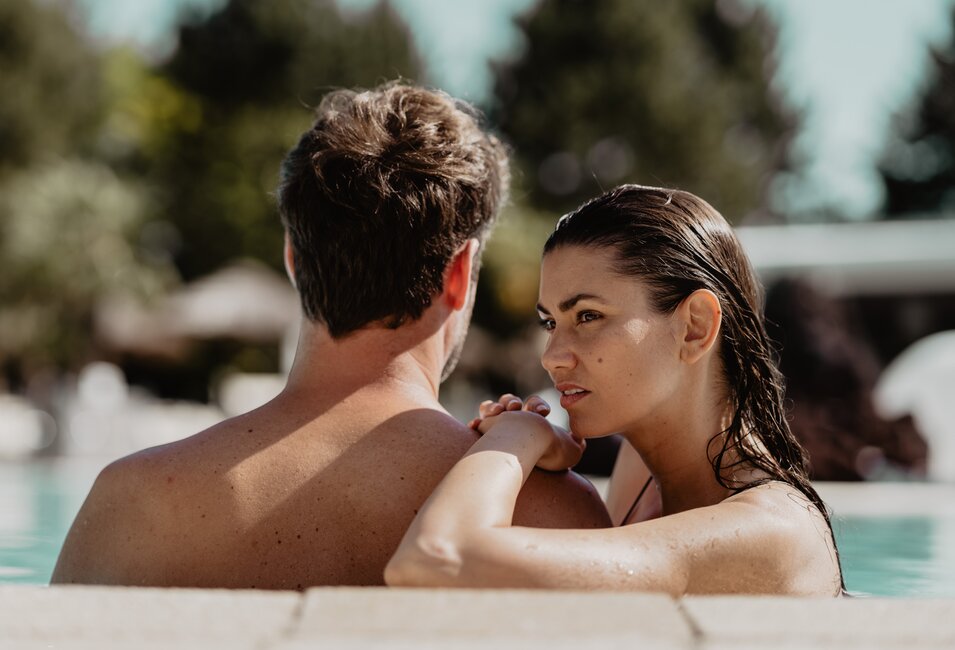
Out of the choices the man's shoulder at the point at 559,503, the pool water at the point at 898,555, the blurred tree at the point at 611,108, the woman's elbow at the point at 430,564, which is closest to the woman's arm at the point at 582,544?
the woman's elbow at the point at 430,564

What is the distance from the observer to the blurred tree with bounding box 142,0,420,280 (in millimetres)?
27781

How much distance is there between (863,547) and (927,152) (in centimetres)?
3329

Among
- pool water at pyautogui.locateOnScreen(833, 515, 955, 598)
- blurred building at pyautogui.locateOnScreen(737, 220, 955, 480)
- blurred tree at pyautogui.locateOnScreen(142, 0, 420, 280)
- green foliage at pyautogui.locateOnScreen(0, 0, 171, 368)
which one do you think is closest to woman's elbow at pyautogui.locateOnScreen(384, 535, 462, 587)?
pool water at pyautogui.locateOnScreen(833, 515, 955, 598)

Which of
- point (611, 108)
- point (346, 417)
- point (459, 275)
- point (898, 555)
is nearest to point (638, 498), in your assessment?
point (459, 275)

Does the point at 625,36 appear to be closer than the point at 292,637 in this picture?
No

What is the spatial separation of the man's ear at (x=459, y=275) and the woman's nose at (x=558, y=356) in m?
0.23

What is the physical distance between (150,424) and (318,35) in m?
16.5

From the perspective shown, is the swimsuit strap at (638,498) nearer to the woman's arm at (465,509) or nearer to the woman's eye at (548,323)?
the woman's eye at (548,323)

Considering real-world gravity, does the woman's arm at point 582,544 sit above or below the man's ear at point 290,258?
below

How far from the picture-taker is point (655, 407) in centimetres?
257

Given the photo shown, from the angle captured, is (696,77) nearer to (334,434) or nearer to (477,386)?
(477,386)

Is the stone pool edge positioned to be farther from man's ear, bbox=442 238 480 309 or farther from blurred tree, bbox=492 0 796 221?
blurred tree, bbox=492 0 796 221

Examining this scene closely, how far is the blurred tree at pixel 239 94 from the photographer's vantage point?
27.8 meters

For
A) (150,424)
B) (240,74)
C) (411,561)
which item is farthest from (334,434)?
(240,74)
